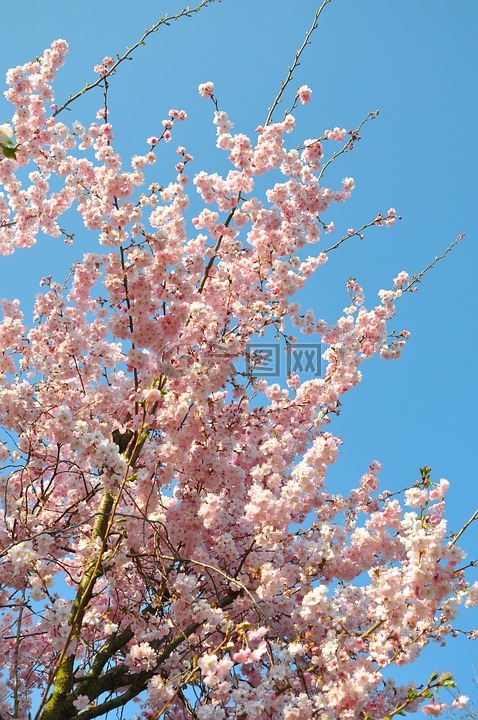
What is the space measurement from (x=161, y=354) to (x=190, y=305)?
20.0 inches

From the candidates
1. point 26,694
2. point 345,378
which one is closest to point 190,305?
point 345,378

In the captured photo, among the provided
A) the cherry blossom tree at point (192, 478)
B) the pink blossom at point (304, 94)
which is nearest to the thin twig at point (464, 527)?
the cherry blossom tree at point (192, 478)

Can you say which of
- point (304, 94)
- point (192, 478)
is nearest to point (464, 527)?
point (192, 478)

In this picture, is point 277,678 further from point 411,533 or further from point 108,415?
point 108,415

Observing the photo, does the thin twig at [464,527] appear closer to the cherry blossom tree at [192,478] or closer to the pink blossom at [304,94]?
the cherry blossom tree at [192,478]

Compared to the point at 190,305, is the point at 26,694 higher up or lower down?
lower down

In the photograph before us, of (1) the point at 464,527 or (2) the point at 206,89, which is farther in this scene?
(2) the point at 206,89

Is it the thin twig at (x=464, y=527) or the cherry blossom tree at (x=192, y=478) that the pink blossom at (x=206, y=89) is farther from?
the thin twig at (x=464, y=527)

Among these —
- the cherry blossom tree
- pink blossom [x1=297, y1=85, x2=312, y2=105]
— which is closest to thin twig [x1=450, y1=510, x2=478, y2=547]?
the cherry blossom tree

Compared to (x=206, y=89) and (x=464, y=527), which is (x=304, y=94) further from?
(x=464, y=527)

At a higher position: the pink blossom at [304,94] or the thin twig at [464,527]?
the pink blossom at [304,94]

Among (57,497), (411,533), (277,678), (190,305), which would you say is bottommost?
(277,678)

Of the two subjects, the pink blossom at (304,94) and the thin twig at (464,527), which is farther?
the pink blossom at (304,94)

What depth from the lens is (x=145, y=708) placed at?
16.4 feet
